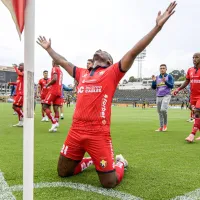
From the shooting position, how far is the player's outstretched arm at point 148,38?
2699 millimetres

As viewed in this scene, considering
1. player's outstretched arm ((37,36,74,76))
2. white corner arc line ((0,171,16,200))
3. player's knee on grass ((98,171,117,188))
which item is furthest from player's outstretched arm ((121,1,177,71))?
white corner arc line ((0,171,16,200))

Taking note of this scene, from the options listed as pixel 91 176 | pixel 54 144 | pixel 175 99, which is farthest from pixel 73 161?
pixel 175 99

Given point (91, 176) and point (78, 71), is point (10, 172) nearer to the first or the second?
point (91, 176)

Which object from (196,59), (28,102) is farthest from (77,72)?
(196,59)

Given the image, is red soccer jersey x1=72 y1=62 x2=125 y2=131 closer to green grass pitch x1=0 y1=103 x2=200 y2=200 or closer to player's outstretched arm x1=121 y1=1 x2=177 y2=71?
player's outstretched arm x1=121 y1=1 x2=177 y2=71

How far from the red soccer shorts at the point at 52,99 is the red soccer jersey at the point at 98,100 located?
5312 mm

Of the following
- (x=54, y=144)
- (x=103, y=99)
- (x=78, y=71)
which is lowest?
(x=54, y=144)

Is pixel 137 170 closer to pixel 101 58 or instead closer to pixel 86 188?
pixel 86 188

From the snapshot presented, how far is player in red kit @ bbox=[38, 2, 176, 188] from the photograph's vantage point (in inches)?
128

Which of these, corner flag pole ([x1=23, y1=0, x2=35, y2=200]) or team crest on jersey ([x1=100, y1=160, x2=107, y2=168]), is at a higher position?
corner flag pole ([x1=23, y1=0, x2=35, y2=200])

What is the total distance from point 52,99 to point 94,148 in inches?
225

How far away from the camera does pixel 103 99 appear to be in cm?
343

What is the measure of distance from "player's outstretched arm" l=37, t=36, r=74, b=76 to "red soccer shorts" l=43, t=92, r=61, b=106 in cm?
486

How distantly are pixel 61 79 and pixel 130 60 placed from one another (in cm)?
623
